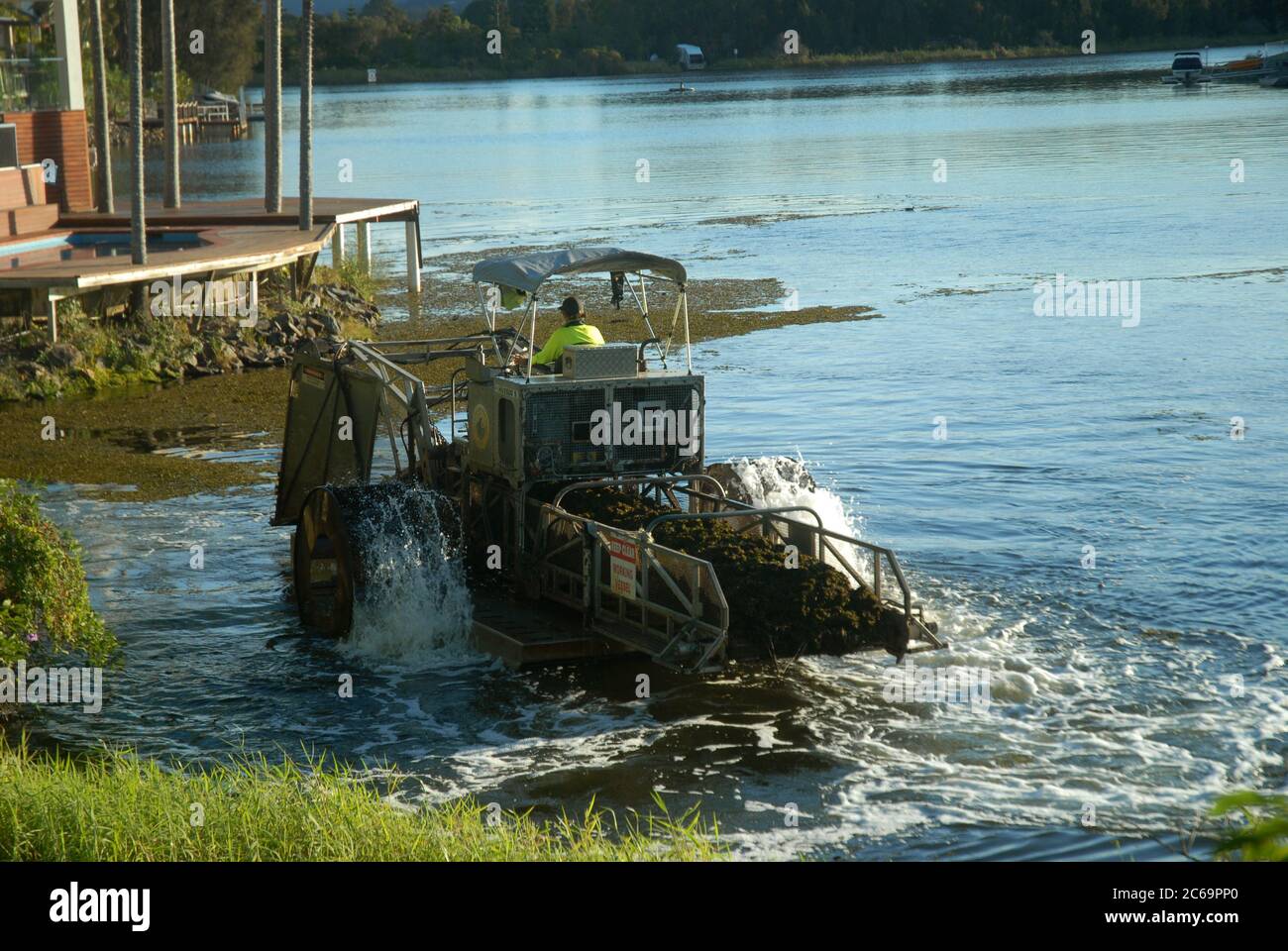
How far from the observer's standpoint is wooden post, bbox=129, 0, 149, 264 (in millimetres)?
28484

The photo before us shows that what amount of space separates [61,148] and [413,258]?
346 inches

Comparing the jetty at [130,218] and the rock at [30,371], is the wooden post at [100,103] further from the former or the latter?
the rock at [30,371]

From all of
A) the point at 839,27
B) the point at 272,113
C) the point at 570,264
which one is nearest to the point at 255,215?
the point at 272,113

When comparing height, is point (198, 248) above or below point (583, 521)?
above

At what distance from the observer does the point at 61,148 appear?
129ft

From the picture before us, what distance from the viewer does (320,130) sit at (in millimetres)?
123688

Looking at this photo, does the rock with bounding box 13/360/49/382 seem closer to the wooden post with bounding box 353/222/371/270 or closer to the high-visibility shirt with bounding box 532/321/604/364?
the high-visibility shirt with bounding box 532/321/604/364

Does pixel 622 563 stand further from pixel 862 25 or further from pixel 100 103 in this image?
pixel 862 25

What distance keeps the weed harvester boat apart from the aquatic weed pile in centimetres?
1

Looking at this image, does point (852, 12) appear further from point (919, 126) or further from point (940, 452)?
point (940, 452)

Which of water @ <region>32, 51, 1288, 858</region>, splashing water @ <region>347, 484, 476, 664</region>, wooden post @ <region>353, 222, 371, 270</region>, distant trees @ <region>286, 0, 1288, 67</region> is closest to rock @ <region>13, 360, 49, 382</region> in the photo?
water @ <region>32, 51, 1288, 858</region>

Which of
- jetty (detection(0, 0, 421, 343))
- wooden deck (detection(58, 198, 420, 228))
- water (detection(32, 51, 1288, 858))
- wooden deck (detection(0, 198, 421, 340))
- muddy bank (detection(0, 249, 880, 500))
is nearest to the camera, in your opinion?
water (detection(32, 51, 1288, 858))
